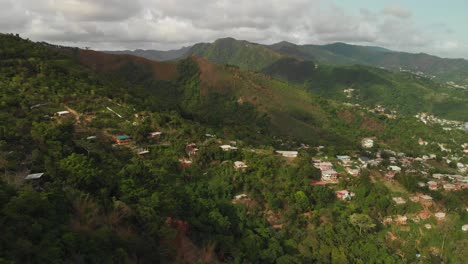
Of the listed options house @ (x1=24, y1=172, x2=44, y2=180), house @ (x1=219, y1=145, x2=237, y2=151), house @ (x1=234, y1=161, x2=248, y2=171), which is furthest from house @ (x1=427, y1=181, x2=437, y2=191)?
house @ (x1=24, y1=172, x2=44, y2=180)

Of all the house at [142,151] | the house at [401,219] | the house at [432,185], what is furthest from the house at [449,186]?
the house at [142,151]

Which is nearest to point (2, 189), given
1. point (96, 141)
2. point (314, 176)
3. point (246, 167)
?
point (96, 141)

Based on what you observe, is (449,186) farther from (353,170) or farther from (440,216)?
(353,170)

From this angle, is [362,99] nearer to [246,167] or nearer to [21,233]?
[246,167]

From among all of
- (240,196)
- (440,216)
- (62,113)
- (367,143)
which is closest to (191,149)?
(240,196)

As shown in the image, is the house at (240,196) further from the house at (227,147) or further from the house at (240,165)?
the house at (227,147)

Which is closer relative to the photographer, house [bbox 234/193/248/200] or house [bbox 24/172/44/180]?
house [bbox 24/172/44/180]

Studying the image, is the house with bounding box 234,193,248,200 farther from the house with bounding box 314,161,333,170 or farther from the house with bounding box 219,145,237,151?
the house with bounding box 314,161,333,170
